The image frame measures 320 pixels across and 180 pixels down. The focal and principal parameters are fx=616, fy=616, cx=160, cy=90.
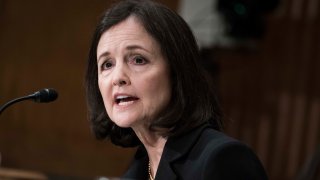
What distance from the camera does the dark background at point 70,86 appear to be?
18.4 ft

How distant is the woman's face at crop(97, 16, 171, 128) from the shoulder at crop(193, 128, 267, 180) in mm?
270

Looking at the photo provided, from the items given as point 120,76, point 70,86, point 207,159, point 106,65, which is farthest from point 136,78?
point 70,86

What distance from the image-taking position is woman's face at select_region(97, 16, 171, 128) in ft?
5.99

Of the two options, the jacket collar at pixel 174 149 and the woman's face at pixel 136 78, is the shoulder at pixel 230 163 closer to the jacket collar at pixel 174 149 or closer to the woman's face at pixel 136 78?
the jacket collar at pixel 174 149

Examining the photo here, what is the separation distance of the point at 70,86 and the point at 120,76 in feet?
12.6

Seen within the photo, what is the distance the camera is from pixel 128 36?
6.08 ft

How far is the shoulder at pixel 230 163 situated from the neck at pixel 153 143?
287 mm

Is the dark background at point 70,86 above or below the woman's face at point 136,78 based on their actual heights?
below

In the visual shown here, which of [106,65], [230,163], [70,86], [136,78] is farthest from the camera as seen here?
→ [70,86]

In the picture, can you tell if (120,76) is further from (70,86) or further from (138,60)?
(70,86)

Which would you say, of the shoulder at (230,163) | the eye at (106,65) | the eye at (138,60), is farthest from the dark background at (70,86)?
the shoulder at (230,163)

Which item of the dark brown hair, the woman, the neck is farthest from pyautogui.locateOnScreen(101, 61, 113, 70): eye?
the neck

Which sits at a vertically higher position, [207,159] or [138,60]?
[138,60]

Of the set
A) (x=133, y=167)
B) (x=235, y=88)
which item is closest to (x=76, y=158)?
(x=235, y=88)
